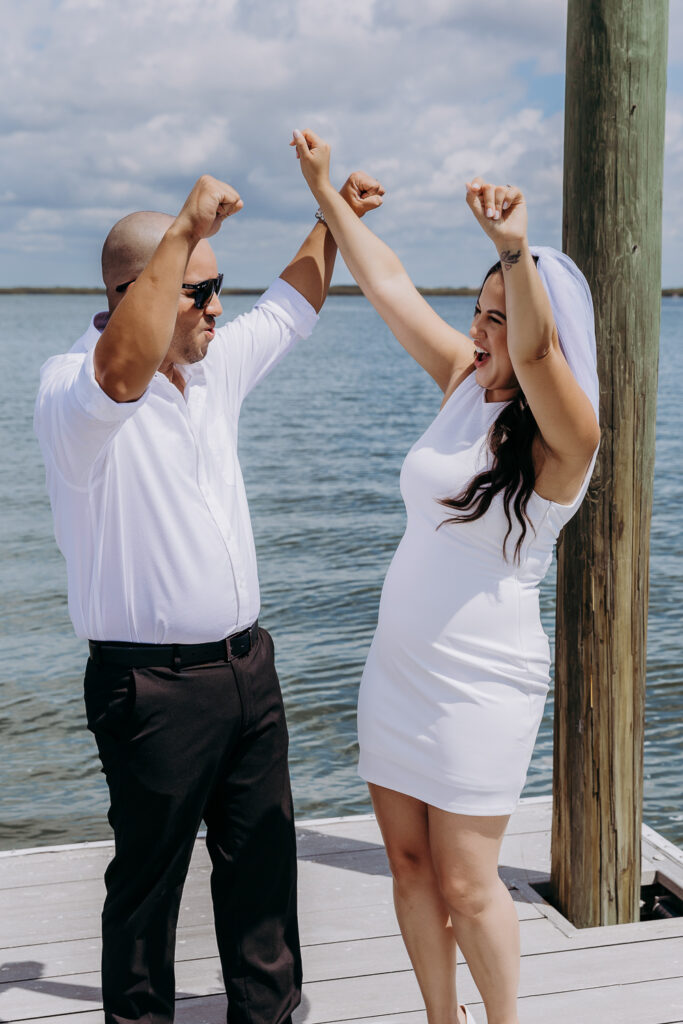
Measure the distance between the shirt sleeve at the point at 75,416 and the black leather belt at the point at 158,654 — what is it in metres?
0.40

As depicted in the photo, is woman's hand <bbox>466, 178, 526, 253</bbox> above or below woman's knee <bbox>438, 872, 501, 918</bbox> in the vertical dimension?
above

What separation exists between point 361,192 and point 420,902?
187 centimetres

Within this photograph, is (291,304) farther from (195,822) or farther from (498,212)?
(195,822)

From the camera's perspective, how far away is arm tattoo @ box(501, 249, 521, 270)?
218 cm

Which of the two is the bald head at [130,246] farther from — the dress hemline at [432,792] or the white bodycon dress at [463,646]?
the dress hemline at [432,792]

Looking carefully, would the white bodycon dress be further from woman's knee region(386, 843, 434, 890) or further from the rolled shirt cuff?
the rolled shirt cuff

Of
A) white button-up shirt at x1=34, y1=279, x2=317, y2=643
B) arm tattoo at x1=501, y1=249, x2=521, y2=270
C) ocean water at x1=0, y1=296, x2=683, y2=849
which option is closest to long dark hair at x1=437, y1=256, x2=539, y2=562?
arm tattoo at x1=501, y1=249, x2=521, y2=270

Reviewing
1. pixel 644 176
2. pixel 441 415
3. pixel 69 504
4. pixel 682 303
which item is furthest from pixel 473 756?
pixel 682 303

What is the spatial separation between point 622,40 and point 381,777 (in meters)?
2.09

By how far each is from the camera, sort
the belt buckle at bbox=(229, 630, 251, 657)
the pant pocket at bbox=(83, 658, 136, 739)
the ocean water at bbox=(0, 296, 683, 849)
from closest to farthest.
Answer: the pant pocket at bbox=(83, 658, 136, 739)
the belt buckle at bbox=(229, 630, 251, 657)
the ocean water at bbox=(0, 296, 683, 849)

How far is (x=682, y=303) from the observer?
197 m

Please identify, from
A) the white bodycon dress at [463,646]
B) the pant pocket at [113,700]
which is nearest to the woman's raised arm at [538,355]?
the white bodycon dress at [463,646]

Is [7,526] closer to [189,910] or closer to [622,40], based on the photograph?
[189,910]

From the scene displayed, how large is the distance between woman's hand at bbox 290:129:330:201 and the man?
552 mm
